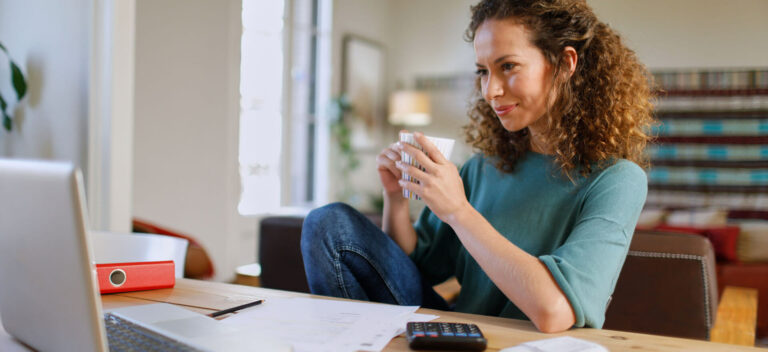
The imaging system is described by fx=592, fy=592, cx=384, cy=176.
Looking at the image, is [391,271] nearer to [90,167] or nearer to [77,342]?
[77,342]

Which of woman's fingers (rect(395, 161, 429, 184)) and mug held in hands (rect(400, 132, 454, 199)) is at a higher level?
mug held in hands (rect(400, 132, 454, 199))

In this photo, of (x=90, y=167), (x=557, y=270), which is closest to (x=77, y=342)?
(x=557, y=270)

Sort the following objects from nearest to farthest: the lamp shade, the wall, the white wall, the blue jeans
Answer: the blue jeans, the wall, the white wall, the lamp shade

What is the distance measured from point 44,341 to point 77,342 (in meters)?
0.13

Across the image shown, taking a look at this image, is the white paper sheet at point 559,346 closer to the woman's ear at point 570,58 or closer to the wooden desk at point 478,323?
the wooden desk at point 478,323

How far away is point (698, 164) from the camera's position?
5164 mm

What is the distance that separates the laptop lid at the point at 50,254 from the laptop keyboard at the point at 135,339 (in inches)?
2.5

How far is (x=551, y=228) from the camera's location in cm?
122

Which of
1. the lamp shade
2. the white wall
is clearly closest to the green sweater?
the white wall

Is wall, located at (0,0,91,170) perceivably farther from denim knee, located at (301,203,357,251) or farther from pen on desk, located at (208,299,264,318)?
pen on desk, located at (208,299,264,318)

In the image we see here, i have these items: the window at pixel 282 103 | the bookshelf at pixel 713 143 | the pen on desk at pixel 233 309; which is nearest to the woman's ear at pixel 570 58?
the pen on desk at pixel 233 309

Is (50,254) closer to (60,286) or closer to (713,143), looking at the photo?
(60,286)

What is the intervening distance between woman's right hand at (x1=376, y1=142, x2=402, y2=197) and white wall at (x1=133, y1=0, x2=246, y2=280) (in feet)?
7.98

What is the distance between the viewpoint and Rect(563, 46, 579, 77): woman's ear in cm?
121
